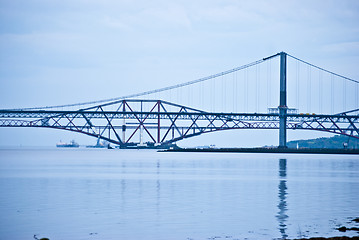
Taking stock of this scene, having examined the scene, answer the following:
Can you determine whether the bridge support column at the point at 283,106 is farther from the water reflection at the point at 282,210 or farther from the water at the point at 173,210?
the water reflection at the point at 282,210

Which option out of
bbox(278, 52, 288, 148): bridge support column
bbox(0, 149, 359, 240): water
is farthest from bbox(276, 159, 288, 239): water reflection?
bbox(278, 52, 288, 148): bridge support column

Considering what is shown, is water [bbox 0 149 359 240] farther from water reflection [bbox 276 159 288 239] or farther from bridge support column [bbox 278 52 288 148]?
bridge support column [bbox 278 52 288 148]

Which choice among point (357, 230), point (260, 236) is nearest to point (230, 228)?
point (260, 236)

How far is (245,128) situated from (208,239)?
291ft

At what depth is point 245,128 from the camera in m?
102

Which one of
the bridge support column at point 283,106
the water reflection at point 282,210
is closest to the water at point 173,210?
the water reflection at point 282,210

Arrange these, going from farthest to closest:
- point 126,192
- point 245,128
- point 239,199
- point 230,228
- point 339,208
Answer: point 245,128 → point 126,192 → point 239,199 → point 339,208 → point 230,228

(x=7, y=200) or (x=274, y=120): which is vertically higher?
(x=274, y=120)

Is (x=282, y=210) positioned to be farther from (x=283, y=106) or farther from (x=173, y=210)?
(x=283, y=106)

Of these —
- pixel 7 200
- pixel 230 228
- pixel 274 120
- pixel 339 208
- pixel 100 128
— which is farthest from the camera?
pixel 100 128

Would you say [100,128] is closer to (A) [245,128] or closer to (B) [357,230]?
(A) [245,128]

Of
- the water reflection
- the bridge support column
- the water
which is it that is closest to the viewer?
the water

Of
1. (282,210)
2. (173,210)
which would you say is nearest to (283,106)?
(282,210)

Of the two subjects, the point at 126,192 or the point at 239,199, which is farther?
the point at 126,192
